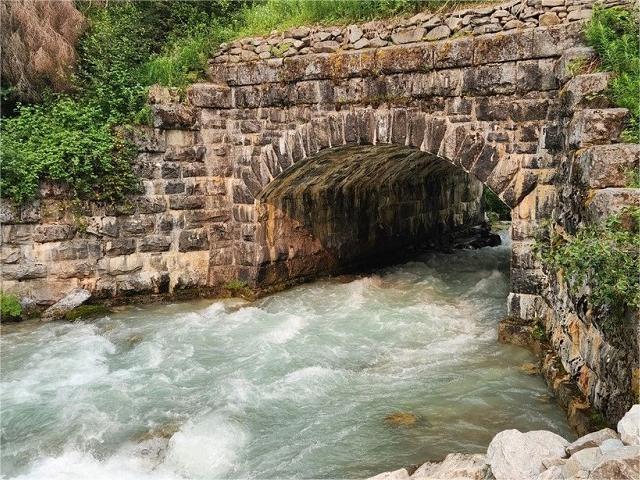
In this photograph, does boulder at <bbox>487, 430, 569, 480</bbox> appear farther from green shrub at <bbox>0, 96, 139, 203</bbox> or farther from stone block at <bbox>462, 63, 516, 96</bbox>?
green shrub at <bbox>0, 96, 139, 203</bbox>

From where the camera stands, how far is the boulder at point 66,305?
939 cm

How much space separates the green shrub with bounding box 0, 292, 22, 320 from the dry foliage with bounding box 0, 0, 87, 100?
3.48m

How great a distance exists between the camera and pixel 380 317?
948cm

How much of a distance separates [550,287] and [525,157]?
1.84m

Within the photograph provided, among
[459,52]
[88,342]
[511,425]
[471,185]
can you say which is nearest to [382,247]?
[471,185]

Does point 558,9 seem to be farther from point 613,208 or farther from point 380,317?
point 380,317

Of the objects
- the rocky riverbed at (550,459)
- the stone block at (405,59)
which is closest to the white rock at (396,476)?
the rocky riverbed at (550,459)

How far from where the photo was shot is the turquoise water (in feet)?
17.4

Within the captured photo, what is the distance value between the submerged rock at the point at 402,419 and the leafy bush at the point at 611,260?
2016 millimetres

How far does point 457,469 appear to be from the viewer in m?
4.14

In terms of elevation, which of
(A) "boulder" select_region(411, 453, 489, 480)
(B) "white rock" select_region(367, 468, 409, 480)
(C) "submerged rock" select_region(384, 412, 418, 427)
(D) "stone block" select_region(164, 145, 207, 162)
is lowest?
(C) "submerged rock" select_region(384, 412, 418, 427)

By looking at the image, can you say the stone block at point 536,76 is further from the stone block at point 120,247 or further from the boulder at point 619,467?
the stone block at point 120,247

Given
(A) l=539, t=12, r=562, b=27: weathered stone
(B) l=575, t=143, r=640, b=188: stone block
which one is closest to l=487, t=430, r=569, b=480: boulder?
(B) l=575, t=143, r=640, b=188: stone block

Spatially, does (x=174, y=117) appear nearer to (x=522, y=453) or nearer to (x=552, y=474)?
(x=522, y=453)
